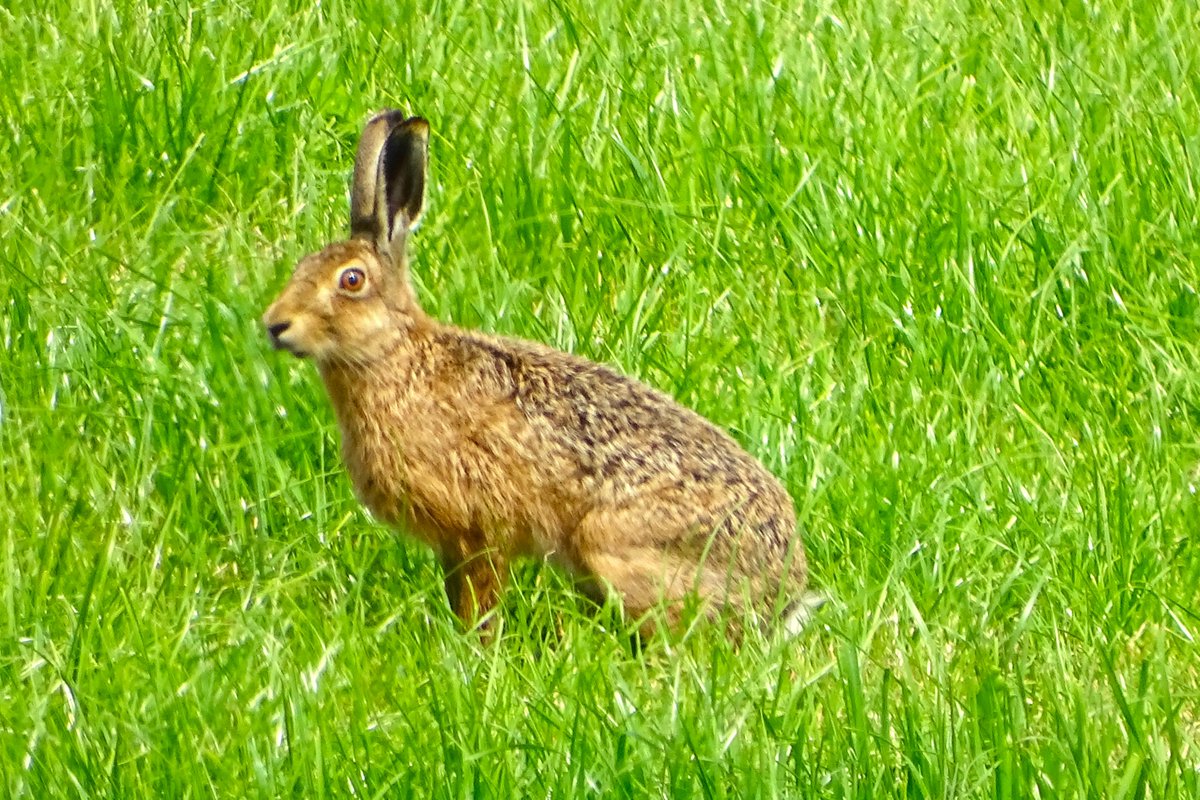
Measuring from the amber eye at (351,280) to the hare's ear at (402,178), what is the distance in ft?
0.58

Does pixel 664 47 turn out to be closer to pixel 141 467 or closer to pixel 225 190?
pixel 225 190

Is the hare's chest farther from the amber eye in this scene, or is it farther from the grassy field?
the amber eye

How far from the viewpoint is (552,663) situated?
4.85m

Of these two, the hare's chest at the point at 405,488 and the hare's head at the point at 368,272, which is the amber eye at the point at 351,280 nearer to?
the hare's head at the point at 368,272

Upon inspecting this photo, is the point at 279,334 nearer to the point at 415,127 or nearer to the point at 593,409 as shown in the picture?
the point at 415,127

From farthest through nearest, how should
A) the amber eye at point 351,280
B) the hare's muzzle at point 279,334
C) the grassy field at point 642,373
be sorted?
the amber eye at point 351,280 → the hare's muzzle at point 279,334 → the grassy field at point 642,373

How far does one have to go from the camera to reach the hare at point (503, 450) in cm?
544

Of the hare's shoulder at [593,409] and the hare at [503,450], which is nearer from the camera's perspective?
the hare at [503,450]

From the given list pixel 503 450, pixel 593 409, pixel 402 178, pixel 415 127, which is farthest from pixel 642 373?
pixel 415 127

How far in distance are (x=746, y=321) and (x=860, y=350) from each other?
413 mm

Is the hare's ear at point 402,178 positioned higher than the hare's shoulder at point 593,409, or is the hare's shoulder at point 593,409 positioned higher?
the hare's ear at point 402,178

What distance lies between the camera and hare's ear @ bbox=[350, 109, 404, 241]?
5.75 m

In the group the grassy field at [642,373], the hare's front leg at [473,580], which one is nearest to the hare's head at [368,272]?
the grassy field at [642,373]

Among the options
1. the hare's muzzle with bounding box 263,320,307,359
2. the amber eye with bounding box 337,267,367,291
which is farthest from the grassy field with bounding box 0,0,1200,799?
the amber eye with bounding box 337,267,367,291
